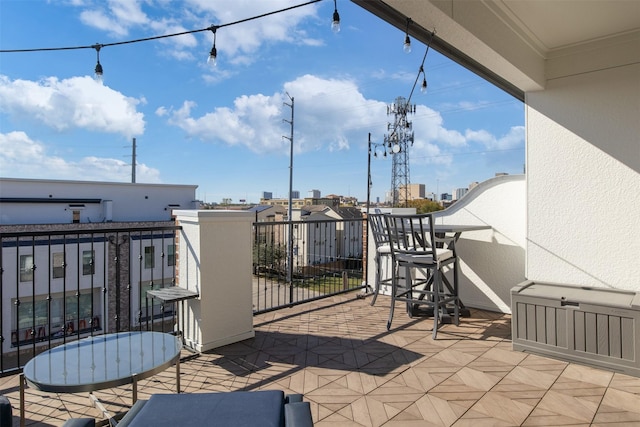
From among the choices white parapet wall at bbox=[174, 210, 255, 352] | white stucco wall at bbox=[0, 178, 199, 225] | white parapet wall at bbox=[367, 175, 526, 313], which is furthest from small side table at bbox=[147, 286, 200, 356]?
white stucco wall at bbox=[0, 178, 199, 225]

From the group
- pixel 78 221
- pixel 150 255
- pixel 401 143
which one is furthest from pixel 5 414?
pixel 78 221

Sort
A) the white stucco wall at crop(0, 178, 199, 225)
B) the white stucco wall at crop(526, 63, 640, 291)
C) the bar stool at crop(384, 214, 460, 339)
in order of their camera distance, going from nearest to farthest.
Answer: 1. the white stucco wall at crop(526, 63, 640, 291)
2. the bar stool at crop(384, 214, 460, 339)
3. the white stucco wall at crop(0, 178, 199, 225)

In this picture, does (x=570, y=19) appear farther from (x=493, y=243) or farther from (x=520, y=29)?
(x=493, y=243)

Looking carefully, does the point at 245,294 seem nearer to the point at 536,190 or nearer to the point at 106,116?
the point at 536,190

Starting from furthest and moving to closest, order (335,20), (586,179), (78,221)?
(78,221), (586,179), (335,20)

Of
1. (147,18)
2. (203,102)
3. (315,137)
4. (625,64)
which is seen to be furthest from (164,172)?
(625,64)

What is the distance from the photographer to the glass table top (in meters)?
1.44

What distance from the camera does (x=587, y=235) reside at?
3.12m

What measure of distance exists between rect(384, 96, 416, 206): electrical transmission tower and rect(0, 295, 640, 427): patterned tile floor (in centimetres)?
779

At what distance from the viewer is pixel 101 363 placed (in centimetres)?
163

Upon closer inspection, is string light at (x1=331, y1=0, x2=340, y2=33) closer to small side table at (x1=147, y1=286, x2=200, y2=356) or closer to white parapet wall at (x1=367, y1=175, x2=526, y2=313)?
small side table at (x1=147, y1=286, x2=200, y2=356)

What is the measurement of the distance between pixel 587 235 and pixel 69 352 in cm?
379

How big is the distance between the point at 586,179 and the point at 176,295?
348 cm

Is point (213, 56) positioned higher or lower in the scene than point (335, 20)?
higher
